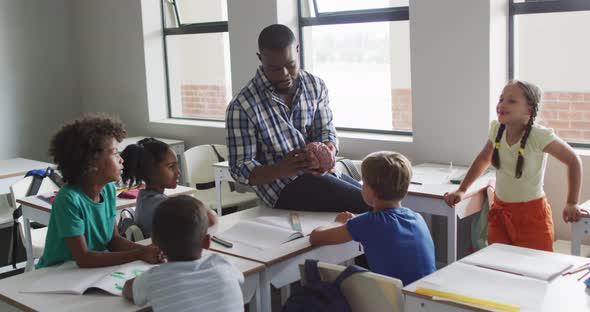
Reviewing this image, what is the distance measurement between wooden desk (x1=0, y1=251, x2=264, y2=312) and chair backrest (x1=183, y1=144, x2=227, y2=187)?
9.00ft

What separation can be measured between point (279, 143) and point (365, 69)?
2.22 meters

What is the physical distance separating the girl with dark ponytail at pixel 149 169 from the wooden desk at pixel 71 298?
558mm

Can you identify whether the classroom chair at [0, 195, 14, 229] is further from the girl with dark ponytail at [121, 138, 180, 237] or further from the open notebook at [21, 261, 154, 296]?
the open notebook at [21, 261, 154, 296]

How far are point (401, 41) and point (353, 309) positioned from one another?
9.61 feet

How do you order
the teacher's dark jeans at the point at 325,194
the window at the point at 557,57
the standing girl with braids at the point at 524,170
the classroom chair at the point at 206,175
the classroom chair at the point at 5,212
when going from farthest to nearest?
the classroom chair at the point at 206,175 < the classroom chair at the point at 5,212 < the window at the point at 557,57 < the standing girl with braids at the point at 524,170 < the teacher's dark jeans at the point at 325,194

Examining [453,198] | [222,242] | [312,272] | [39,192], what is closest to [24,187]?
[39,192]

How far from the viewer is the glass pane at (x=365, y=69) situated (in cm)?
467

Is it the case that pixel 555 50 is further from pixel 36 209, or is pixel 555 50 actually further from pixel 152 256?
pixel 36 209

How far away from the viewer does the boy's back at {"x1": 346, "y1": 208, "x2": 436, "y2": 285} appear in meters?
2.22

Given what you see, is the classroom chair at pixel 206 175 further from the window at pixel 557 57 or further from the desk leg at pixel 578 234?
the desk leg at pixel 578 234

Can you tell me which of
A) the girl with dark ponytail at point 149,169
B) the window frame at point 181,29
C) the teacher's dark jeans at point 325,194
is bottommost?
the teacher's dark jeans at point 325,194

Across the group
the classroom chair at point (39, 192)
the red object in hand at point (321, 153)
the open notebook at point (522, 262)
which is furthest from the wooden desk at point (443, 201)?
the classroom chair at point (39, 192)

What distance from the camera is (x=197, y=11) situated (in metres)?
6.03

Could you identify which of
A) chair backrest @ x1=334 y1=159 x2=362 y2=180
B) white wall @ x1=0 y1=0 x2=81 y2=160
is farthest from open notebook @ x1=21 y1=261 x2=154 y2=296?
white wall @ x1=0 y1=0 x2=81 y2=160
